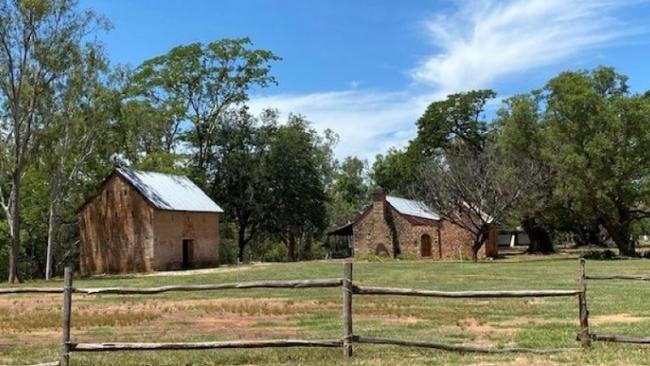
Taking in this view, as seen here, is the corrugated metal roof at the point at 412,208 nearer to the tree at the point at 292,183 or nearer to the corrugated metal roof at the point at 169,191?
the tree at the point at 292,183

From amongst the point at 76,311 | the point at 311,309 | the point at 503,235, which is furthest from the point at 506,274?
the point at 503,235

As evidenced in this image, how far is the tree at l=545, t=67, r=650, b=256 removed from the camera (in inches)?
1815

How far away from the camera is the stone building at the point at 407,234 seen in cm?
5891

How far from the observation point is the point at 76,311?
1809cm

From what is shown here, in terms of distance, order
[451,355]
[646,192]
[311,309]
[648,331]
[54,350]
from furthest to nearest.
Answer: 1. [646,192]
2. [311,309]
3. [648,331]
4. [54,350]
5. [451,355]

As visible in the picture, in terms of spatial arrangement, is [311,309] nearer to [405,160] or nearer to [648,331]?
[648,331]

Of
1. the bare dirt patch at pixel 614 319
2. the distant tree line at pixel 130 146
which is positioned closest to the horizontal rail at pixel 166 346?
the bare dirt patch at pixel 614 319

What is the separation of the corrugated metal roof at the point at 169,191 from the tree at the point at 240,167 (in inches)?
492

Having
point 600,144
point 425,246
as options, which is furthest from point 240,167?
point 600,144

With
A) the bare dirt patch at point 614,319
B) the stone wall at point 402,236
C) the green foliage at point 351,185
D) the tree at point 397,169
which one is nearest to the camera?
the bare dirt patch at point 614,319

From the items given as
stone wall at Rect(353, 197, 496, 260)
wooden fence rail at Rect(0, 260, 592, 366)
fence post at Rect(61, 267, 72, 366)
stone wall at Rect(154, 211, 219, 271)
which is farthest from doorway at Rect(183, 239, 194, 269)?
fence post at Rect(61, 267, 72, 366)

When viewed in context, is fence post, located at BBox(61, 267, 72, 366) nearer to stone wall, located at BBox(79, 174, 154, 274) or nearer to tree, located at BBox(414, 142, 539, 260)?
stone wall, located at BBox(79, 174, 154, 274)

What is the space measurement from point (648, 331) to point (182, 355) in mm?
7708

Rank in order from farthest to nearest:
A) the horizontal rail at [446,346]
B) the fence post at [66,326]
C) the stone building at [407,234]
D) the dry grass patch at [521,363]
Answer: the stone building at [407,234] < the horizontal rail at [446,346] < the fence post at [66,326] < the dry grass patch at [521,363]
